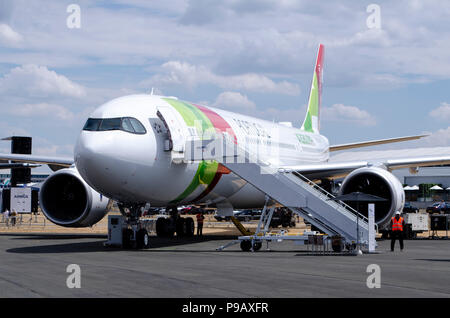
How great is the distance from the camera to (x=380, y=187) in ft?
75.9

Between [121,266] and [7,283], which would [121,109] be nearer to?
[121,266]

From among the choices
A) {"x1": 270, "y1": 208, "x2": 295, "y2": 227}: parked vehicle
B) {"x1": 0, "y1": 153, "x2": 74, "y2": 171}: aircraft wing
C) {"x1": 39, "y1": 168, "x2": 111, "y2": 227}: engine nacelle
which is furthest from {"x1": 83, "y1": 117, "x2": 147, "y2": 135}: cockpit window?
{"x1": 270, "y1": 208, "x2": 295, "y2": 227}: parked vehicle

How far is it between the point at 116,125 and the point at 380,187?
418 inches

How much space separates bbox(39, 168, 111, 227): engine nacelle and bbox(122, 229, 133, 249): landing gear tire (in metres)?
2.75

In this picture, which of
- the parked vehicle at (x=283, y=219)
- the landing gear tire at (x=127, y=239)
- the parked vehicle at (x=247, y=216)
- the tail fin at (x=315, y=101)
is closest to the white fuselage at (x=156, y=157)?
the landing gear tire at (x=127, y=239)

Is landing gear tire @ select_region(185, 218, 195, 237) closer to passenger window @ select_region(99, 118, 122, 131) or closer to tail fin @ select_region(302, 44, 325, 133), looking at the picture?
passenger window @ select_region(99, 118, 122, 131)

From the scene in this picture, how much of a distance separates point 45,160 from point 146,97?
26.1 feet

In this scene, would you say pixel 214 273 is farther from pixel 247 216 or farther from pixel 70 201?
pixel 247 216

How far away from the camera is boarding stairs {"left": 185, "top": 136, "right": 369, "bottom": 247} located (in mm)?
18344

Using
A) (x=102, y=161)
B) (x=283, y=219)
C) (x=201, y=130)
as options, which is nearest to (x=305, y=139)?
(x=201, y=130)
